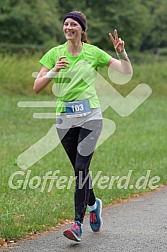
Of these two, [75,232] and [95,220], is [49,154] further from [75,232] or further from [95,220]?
[75,232]

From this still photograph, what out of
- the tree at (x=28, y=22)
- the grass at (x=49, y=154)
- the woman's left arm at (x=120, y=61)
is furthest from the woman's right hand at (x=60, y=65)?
the tree at (x=28, y=22)

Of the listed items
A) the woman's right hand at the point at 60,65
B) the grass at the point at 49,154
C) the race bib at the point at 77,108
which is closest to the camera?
the woman's right hand at the point at 60,65

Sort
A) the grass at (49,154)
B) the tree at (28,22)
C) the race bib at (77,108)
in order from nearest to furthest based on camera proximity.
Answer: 1. the race bib at (77,108)
2. the grass at (49,154)
3. the tree at (28,22)

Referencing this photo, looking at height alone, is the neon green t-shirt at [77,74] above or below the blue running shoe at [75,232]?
above

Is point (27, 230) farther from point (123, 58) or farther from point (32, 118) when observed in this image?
point (32, 118)

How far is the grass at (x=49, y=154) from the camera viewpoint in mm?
8789

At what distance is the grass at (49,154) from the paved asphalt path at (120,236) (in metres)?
0.41

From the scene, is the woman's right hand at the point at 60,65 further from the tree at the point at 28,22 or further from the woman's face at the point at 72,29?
the tree at the point at 28,22

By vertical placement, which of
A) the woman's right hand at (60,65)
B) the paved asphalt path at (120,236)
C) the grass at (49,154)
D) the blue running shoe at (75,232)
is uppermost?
the woman's right hand at (60,65)

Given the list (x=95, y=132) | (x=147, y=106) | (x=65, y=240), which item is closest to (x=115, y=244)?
(x=65, y=240)

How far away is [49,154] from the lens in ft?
50.8

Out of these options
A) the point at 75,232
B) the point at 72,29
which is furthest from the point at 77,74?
the point at 75,232

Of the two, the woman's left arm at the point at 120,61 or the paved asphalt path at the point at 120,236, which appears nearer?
the paved asphalt path at the point at 120,236

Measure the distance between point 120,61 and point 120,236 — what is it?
177 centimetres
